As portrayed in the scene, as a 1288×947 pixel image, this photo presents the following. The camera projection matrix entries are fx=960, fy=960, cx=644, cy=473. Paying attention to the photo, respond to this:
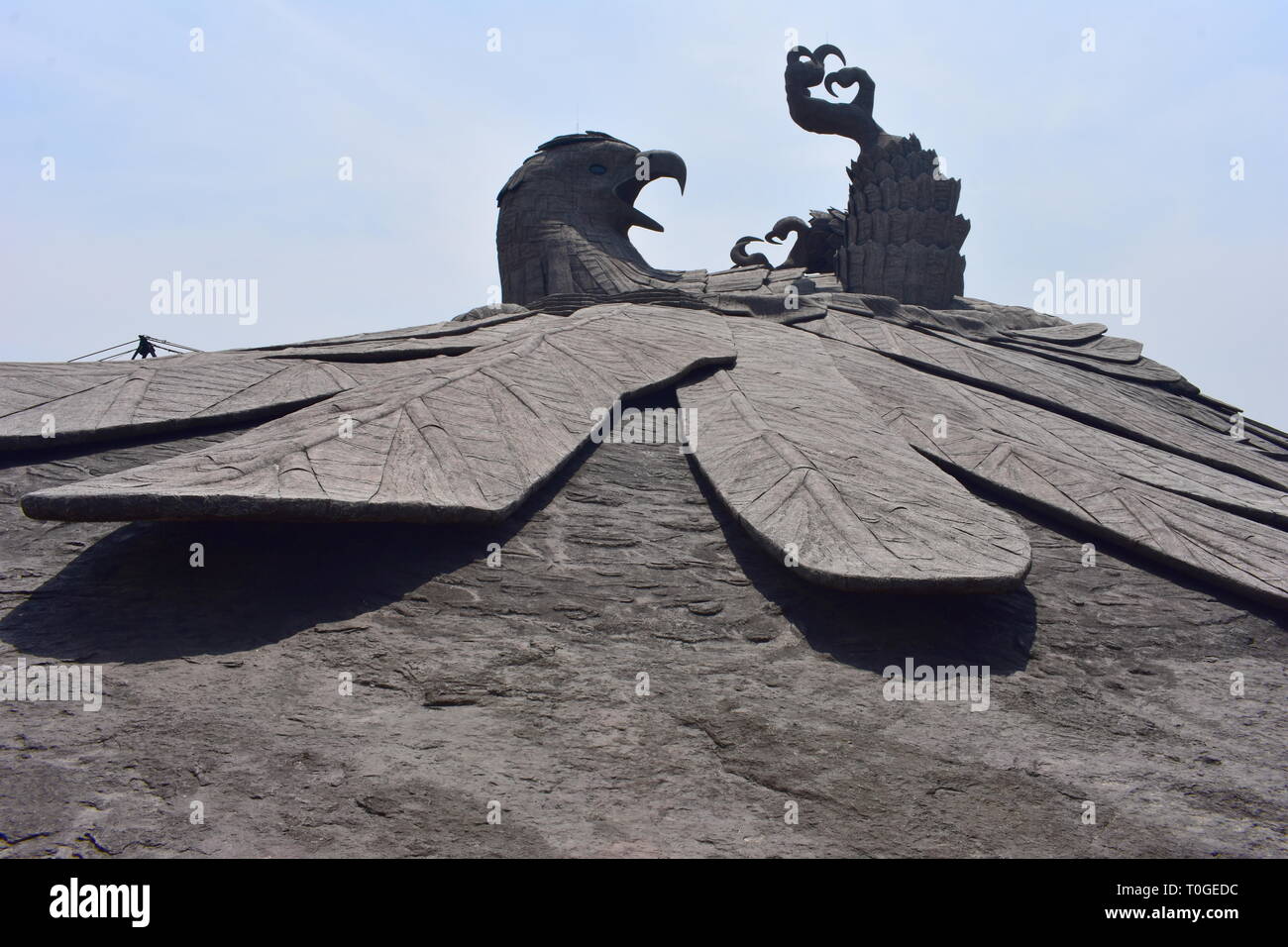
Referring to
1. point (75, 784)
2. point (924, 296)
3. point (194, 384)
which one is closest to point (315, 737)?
point (75, 784)

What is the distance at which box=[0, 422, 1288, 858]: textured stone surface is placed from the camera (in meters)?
1.77

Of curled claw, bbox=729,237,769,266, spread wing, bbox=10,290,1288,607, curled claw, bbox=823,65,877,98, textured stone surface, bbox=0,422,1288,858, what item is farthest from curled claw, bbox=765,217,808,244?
textured stone surface, bbox=0,422,1288,858

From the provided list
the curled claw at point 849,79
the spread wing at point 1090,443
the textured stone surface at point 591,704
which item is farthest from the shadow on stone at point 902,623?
the curled claw at point 849,79

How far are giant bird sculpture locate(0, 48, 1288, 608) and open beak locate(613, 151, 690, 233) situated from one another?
550 mm

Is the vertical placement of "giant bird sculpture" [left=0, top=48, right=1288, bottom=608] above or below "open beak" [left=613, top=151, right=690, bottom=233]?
below

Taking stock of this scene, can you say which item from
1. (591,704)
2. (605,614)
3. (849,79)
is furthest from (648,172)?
(591,704)

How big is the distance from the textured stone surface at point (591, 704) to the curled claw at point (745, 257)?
7.81m

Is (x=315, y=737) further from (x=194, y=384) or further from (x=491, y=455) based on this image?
(x=194, y=384)

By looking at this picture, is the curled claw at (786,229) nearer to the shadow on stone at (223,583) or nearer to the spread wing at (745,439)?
the spread wing at (745,439)

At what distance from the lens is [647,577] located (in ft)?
9.20

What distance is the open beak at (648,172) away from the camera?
753 cm

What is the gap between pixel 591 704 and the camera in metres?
2.18

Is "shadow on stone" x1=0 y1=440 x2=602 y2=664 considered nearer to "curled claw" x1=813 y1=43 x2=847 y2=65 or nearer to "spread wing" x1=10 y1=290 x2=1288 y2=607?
"spread wing" x1=10 y1=290 x2=1288 y2=607

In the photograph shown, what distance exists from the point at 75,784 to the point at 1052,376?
18.2ft
